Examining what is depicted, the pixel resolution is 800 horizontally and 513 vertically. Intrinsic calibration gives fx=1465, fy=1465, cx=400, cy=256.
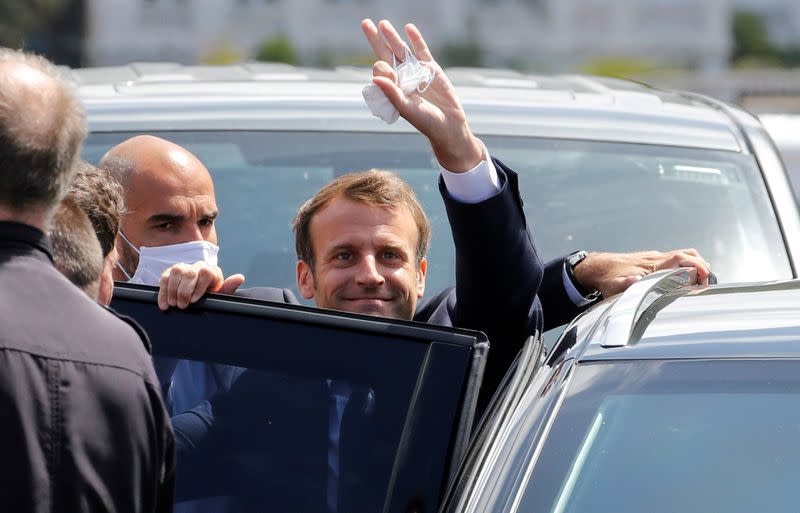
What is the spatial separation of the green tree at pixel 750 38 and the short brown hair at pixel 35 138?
4127 inches

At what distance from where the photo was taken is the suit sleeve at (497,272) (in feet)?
9.64

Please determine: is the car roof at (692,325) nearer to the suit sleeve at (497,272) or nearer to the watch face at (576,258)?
the suit sleeve at (497,272)

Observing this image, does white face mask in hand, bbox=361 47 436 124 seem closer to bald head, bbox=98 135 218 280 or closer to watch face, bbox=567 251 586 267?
watch face, bbox=567 251 586 267

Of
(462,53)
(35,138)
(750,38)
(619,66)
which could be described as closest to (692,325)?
(35,138)

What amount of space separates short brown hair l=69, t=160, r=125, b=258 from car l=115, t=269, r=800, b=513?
0.40 feet

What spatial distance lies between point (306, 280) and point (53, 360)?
4.64ft

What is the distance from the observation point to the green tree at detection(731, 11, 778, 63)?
104950mm

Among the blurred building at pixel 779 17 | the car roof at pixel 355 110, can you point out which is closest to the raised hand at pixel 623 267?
the car roof at pixel 355 110

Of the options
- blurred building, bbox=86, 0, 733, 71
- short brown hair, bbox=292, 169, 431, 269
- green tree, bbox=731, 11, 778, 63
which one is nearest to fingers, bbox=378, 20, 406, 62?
short brown hair, bbox=292, 169, 431, 269

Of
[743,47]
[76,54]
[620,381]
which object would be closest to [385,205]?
[620,381]

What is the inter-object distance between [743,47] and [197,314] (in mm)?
108421

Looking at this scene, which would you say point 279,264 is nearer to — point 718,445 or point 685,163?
point 685,163

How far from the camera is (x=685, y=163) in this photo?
13.4 feet

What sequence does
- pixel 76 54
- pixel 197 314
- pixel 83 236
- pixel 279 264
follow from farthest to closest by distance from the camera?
pixel 76 54 → pixel 279 264 → pixel 197 314 → pixel 83 236
